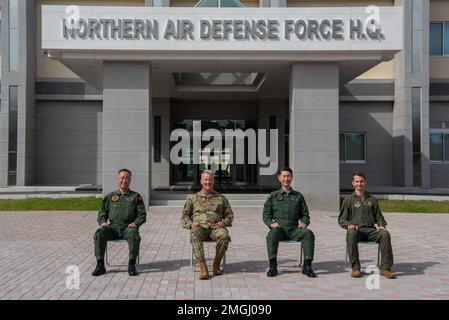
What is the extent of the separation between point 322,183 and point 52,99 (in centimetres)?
1612

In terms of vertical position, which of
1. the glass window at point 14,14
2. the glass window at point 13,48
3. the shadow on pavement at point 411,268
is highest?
the glass window at point 14,14

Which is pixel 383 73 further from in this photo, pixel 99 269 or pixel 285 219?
pixel 99 269

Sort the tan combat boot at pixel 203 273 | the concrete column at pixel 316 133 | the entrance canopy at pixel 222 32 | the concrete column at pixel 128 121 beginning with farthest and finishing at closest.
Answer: the concrete column at pixel 316 133
the concrete column at pixel 128 121
the entrance canopy at pixel 222 32
the tan combat boot at pixel 203 273

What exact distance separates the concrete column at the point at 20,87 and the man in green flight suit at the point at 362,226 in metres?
19.8

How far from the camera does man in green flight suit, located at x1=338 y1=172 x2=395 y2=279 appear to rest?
20.8ft

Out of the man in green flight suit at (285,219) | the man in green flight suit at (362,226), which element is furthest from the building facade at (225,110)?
the man in green flight suit at (362,226)

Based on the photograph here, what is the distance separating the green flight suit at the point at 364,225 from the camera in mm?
6340

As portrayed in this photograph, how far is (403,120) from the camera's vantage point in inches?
906

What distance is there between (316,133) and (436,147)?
13.0 meters

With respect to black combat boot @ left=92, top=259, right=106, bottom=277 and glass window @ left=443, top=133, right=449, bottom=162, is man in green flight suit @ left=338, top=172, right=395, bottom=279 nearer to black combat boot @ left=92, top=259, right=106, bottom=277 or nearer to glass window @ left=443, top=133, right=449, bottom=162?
black combat boot @ left=92, top=259, right=106, bottom=277

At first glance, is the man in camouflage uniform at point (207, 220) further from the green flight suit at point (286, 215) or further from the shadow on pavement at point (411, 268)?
the shadow on pavement at point (411, 268)

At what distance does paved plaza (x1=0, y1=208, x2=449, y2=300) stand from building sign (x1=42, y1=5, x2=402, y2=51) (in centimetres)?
581

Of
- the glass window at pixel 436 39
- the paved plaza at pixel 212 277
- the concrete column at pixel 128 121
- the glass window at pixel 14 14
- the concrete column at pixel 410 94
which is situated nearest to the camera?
the paved plaza at pixel 212 277

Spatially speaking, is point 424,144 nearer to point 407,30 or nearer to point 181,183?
point 407,30
